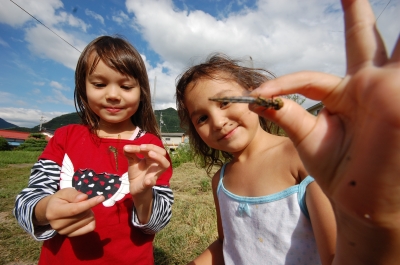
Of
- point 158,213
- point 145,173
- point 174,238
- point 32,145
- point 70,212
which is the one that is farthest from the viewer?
point 32,145

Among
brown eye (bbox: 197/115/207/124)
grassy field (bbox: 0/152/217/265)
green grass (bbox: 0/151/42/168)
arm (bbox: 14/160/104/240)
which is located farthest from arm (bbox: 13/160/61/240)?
green grass (bbox: 0/151/42/168)

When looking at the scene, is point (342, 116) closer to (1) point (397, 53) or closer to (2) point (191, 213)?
(1) point (397, 53)

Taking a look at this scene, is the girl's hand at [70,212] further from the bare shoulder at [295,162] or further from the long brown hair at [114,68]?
the bare shoulder at [295,162]

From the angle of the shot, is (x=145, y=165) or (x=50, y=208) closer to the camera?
(x=50, y=208)

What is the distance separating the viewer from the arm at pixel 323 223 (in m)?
0.95

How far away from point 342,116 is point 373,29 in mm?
243

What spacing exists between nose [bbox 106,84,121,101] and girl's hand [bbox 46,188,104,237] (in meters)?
0.65

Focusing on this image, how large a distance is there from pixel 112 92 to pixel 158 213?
0.86m

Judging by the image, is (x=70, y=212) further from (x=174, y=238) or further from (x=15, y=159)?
(x=15, y=159)

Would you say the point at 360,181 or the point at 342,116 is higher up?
the point at 342,116

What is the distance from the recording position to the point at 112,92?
161 cm

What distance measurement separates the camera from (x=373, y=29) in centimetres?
64

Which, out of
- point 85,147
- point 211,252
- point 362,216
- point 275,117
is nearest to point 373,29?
point 275,117

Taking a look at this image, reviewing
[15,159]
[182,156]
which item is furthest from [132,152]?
[15,159]
